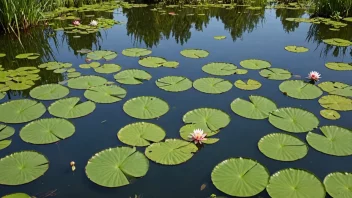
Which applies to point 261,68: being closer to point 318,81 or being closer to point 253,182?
point 318,81

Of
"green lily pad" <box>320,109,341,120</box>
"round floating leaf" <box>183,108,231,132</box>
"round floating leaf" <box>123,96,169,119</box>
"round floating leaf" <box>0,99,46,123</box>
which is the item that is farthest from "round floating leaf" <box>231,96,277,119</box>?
"round floating leaf" <box>0,99,46,123</box>

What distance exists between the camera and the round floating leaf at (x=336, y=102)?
2.96 metres

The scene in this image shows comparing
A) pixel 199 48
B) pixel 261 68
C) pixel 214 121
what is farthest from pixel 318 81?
pixel 199 48

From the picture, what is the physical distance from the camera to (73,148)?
245 centimetres

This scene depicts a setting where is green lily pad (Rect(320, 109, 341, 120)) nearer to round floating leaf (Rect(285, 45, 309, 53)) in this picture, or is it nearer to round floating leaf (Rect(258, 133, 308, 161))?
round floating leaf (Rect(258, 133, 308, 161))

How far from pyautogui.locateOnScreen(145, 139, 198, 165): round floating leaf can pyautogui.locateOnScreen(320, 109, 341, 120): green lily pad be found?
4.25 ft

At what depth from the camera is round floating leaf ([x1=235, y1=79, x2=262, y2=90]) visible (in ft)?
11.0

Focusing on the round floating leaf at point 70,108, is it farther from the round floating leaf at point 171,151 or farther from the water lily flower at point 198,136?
the water lily flower at point 198,136

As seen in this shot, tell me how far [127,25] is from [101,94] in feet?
10.3

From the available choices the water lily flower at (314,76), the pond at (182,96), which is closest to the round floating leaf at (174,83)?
the pond at (182,96)

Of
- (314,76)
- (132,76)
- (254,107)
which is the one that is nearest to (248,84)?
(254,107)

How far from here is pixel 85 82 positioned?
3477 millimetres

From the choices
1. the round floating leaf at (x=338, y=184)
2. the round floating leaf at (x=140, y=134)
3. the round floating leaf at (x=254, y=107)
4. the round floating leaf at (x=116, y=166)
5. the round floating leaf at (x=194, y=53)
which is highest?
the round floating leaf at (x=194, y=53)

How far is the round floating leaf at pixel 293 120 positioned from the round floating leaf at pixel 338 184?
0.58 meters
